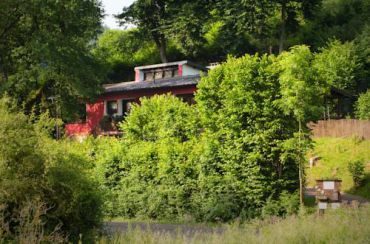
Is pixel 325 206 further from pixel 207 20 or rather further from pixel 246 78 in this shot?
pixel 207 20

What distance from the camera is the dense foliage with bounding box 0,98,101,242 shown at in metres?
11.2

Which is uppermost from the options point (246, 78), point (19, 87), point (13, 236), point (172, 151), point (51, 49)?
point (51, 49)

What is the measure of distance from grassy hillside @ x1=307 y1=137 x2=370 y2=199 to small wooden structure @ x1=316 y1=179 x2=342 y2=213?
7249mm

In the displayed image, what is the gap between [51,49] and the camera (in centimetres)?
3784

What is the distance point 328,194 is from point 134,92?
2957 cm

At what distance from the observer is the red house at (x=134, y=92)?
42781 millimetres

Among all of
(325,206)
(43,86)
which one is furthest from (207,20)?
(325,206)

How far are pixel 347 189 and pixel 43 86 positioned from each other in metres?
25.0

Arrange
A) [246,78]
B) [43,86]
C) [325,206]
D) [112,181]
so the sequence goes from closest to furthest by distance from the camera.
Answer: [325,206] → [246,78] → [112,181] → [43,86]

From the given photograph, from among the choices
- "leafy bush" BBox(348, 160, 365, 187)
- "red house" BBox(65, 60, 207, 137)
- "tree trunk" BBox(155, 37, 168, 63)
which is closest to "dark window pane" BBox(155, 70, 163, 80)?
"red house" BBox(65, 60, 207, 137)

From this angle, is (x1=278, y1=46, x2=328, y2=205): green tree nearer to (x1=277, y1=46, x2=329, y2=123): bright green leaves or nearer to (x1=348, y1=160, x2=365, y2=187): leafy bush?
(x1=277, y1=46, x2=329, y2=123): bright green leaves

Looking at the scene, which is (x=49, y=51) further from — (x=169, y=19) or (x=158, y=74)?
(x=169, y=19)

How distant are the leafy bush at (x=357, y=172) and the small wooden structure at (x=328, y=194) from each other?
8.09 metres

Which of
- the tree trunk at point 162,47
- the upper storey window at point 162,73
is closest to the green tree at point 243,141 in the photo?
the upper storey window at point 162,73
